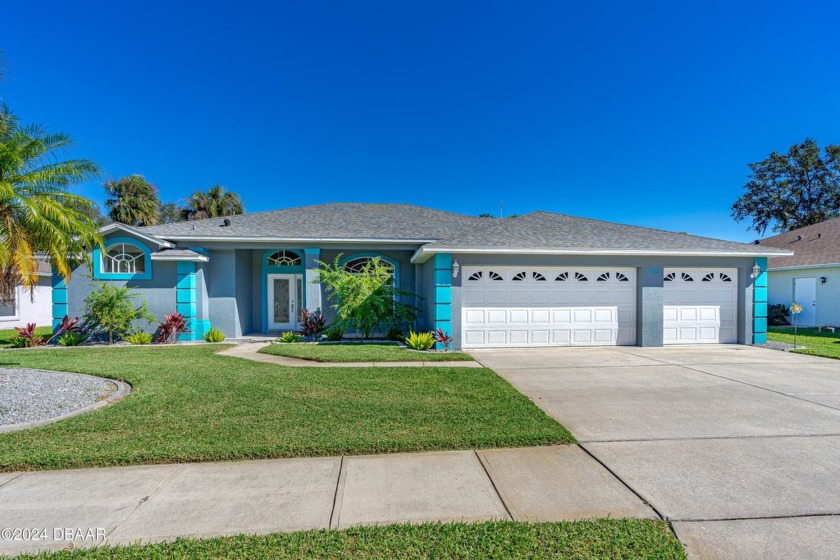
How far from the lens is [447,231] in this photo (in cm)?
1375

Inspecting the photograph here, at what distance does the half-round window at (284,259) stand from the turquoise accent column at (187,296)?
2546mm

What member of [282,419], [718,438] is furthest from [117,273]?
[718,438]

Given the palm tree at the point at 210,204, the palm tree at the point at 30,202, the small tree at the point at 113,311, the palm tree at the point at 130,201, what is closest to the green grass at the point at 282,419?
the palm tree at the point at 30,202

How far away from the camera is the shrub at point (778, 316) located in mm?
16641

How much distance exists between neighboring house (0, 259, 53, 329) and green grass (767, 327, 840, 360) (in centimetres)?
2589

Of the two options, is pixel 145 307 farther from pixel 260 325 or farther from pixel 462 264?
pixel 462 264

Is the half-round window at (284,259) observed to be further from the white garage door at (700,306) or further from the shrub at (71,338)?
the white garage door at (700,306)

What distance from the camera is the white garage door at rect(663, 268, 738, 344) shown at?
1127 centimetres

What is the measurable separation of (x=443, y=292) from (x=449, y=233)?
3.63 meters

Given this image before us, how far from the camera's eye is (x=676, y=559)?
97.6 inches

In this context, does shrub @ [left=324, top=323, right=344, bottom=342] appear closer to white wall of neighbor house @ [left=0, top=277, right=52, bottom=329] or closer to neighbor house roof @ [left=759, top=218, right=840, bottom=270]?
white wall of neighbor house @ [left=0, top=277, right=52, bottom=329]

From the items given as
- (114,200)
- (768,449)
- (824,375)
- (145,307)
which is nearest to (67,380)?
(145,307)

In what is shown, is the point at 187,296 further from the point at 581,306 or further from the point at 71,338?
the point at 581,306

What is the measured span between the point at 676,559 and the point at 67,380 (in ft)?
28.1
